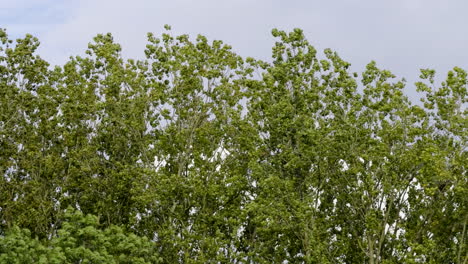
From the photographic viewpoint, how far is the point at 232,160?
44.8 metres

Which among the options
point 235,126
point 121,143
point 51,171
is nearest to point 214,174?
point 235,126

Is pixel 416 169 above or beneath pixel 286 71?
beneath

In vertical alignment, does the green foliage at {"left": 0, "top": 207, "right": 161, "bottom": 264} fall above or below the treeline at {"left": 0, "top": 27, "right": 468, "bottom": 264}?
below

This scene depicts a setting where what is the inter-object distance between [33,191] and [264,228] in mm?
12239

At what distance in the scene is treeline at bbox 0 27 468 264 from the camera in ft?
132

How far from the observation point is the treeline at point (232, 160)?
132 ft

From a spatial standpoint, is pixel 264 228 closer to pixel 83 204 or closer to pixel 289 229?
pixel 289 229

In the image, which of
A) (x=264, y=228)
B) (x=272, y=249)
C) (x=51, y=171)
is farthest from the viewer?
(x=51, y=171)

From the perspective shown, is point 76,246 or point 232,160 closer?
point 76,246

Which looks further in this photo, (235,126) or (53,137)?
(53,137)

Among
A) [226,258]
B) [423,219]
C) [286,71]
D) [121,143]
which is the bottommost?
[226,258]

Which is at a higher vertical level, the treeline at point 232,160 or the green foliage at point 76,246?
the treeline at point 232,160

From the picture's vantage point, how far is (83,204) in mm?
46281

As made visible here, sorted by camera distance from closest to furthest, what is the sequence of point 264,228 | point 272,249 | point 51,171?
point 264,228
point 272,249
point 51,171
